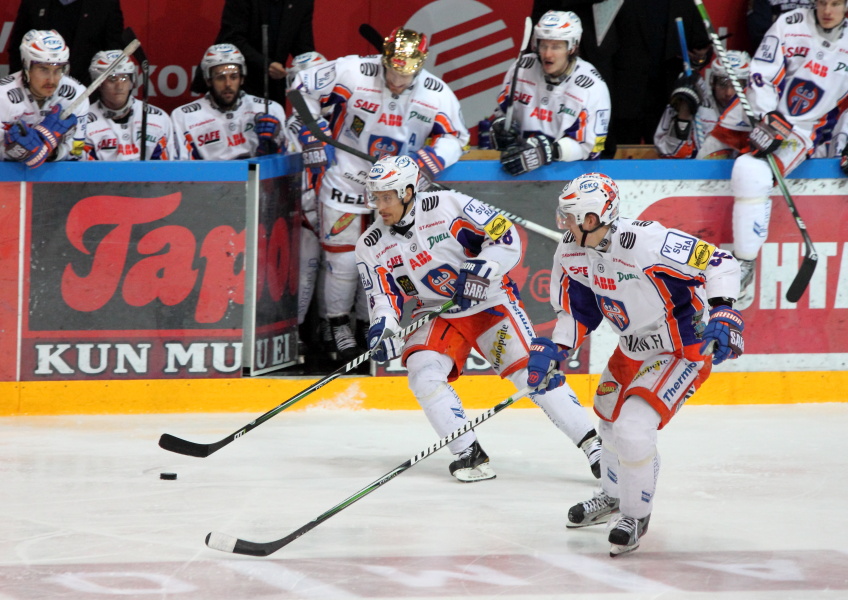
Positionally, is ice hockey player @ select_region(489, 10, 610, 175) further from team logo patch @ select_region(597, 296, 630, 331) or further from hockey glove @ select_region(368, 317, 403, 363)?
team logo patch @ select_region(597, 296, 630, 331)

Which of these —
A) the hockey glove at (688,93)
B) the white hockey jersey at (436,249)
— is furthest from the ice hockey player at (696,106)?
the white hockey jersey at (436,249)

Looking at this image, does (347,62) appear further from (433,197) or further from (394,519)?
(394,519)

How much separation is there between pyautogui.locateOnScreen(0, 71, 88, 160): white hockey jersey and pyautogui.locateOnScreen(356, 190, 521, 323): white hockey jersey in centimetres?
177

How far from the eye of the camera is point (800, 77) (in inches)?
272

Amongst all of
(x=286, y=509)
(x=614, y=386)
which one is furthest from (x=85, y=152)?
(x=614, y=386)

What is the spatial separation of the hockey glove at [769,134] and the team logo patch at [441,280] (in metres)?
2.10

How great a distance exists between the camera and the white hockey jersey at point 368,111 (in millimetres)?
6695

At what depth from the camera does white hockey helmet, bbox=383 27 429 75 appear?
650cm

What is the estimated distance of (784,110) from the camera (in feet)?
23.1

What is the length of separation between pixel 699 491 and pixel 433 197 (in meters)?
1.63

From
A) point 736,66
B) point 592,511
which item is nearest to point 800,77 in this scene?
point 736,66

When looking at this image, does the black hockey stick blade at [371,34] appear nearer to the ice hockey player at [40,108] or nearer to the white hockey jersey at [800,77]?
the ice hockey player at [40,108]

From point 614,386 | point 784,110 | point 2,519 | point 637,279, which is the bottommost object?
point 2,519

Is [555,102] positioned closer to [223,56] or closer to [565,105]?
[565,105]
